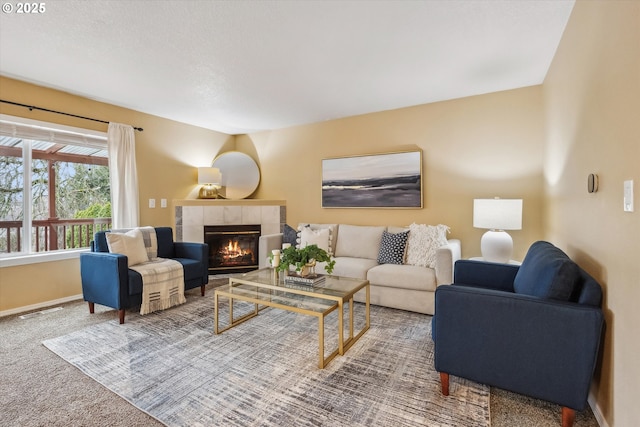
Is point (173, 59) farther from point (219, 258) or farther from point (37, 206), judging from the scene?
point (219, 258)

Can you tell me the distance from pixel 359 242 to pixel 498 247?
1548mm

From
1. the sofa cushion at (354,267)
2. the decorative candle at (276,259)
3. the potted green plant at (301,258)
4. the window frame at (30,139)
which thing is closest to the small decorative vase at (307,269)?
the potted green plant at (301,258)

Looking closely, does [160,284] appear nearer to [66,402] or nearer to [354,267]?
[66,402]

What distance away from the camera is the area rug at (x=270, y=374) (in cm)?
159

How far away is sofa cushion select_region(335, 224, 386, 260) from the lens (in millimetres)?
3773

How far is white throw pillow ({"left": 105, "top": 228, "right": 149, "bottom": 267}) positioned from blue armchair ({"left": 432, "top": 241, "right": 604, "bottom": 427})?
2932 millimetres

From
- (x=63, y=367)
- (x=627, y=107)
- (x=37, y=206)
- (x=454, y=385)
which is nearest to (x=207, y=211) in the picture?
(x=37, y=206)

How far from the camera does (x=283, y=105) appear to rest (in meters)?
3.81

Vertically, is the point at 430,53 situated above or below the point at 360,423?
above

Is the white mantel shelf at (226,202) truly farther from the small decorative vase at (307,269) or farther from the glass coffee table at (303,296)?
the small decorative vase at (307,269)

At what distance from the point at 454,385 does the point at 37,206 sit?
4.31m

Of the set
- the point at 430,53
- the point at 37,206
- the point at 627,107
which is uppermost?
the point at 430,53

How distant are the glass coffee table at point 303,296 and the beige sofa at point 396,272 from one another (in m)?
0.56

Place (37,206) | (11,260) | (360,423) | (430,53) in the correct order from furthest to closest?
(37,206)
(11,260)
(430,53)
(360,423)
